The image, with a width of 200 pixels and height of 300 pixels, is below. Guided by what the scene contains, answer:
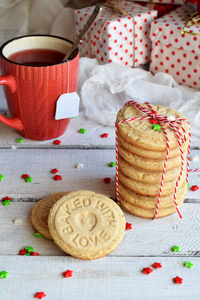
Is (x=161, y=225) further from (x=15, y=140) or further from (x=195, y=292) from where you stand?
(x=15, y=140)

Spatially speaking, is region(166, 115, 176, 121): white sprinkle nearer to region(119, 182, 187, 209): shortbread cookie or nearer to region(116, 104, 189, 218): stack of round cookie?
region(116, 104, 189, 218): stack of round cookie

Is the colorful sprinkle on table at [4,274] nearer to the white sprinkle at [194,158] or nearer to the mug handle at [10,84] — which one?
the mug handle at [10,84]

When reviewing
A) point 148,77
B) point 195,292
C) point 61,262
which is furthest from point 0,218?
point 148,77

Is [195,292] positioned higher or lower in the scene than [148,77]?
lower

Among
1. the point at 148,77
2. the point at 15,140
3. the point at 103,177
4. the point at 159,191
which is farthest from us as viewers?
the point at 148,77

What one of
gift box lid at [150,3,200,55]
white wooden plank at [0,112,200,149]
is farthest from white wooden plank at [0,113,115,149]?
gift box lid at [150,3,200,55]

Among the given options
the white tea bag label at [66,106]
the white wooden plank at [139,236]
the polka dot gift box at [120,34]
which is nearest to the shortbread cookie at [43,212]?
the white wooden plank at [139,236]

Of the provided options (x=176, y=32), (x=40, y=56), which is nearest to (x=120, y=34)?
(x=176, y=32)
